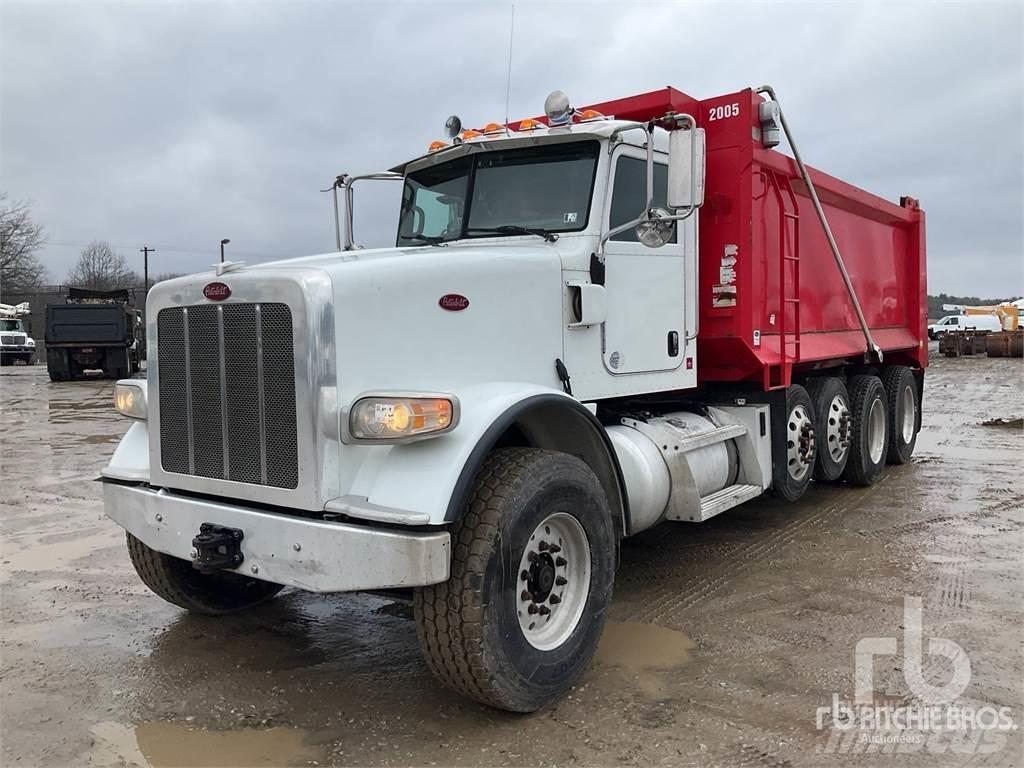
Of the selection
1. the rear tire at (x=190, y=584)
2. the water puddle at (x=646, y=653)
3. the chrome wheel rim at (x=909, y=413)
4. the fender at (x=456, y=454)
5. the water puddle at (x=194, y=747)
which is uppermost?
the fender at (x=456, y=454)

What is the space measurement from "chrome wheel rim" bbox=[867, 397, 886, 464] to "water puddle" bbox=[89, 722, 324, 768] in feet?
22.0

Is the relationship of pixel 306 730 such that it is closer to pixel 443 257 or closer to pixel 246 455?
pixel 246 455

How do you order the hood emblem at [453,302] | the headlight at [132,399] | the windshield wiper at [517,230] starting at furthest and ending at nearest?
the windshield wiper at [517,230], the headlight at [132,399], the hood emblem at [453,302]

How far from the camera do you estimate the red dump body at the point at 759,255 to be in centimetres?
585

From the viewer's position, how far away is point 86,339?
83.2 feet

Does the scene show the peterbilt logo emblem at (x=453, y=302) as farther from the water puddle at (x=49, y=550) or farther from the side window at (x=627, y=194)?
the water puddle at (x=49, y=550)

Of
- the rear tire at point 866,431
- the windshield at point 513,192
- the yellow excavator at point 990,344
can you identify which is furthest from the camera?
the yellow excavator at point 990,344

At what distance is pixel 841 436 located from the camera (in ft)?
25.2

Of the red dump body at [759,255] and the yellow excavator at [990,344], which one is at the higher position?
the red dump body at [759,255]

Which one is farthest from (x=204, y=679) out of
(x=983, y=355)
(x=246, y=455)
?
(x=983, y=355)

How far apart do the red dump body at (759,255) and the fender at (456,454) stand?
2353mm

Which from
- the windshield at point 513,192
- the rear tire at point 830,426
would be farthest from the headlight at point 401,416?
the rear tire at point 830,426

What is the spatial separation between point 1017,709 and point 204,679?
3.48m

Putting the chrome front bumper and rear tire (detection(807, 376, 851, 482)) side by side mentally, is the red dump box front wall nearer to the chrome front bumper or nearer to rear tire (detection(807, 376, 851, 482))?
rear tire (detection(807, 376, 851, 482))
